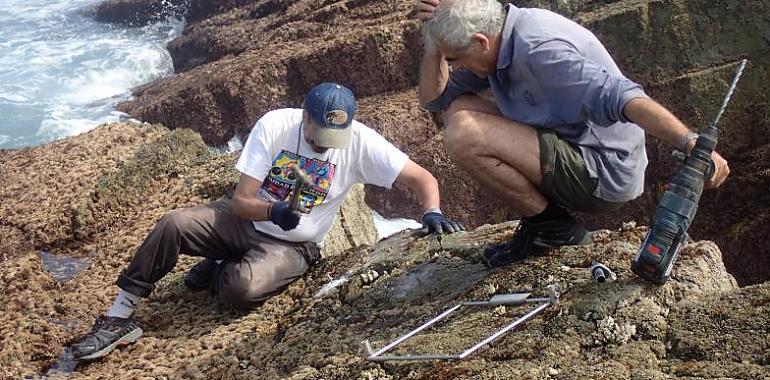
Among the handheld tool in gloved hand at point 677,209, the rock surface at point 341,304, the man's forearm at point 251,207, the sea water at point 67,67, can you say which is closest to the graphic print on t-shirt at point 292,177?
the man's forearm at point 251,207

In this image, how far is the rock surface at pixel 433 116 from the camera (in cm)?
966

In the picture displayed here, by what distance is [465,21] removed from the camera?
10.9 ft

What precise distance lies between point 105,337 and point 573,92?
9.25 feet

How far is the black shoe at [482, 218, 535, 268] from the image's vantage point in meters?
3.77

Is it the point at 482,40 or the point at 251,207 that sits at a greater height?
the point at 482,40

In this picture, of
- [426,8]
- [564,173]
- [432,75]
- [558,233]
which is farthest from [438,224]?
[426,8]

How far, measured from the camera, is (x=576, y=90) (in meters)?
3.18

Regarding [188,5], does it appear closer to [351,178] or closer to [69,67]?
[69,67]

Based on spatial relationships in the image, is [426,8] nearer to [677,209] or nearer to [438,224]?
[438,224]

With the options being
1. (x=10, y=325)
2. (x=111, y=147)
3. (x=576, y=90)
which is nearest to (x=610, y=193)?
(x=576, y=90)

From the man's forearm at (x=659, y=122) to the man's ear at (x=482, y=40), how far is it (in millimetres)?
734

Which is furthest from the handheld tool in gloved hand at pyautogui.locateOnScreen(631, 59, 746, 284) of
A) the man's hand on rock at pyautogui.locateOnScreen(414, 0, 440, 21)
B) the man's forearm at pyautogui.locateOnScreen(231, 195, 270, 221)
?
the man's forearm at pyautogui.locateOnScreen(231, 195, 270, 221)

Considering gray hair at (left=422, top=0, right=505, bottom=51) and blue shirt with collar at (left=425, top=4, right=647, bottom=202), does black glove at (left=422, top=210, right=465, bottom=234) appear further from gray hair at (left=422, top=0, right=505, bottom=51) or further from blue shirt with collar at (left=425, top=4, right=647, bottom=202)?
gray hair at (left=422, top=0, right=505, bottom=51)

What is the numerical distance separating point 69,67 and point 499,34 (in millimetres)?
17947
